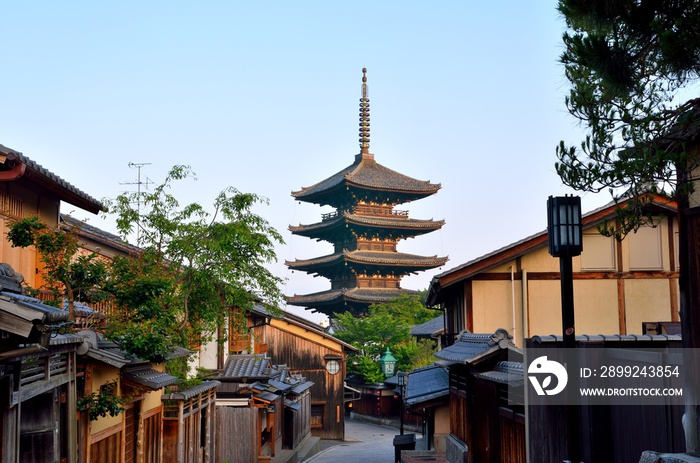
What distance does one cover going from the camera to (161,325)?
13805 mm

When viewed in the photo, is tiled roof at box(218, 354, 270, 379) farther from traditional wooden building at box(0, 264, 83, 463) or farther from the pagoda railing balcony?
the pagoda railing balcony

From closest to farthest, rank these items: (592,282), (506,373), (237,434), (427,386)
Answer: (506,373) < (592,282) < (427,386) < (237,434)

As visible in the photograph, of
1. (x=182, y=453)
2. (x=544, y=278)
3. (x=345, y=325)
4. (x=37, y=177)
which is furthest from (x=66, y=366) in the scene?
(x=345, y=325)

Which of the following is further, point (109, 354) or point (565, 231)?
point (109, 354)

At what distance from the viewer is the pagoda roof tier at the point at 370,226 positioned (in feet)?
191

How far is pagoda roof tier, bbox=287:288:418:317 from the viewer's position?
58281mm

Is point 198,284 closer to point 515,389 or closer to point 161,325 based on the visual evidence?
point 161,325

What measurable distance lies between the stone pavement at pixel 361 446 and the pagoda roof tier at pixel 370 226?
15.2 meters

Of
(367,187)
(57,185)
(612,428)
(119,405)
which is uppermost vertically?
(367,187)

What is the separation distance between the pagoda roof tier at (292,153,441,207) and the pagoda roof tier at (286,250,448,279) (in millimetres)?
4368

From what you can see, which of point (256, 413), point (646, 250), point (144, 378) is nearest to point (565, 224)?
point (144, 378)

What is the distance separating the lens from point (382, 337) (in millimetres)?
53250

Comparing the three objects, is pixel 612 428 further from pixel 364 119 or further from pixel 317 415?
pixel 364 119

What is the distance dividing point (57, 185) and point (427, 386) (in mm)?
13259
